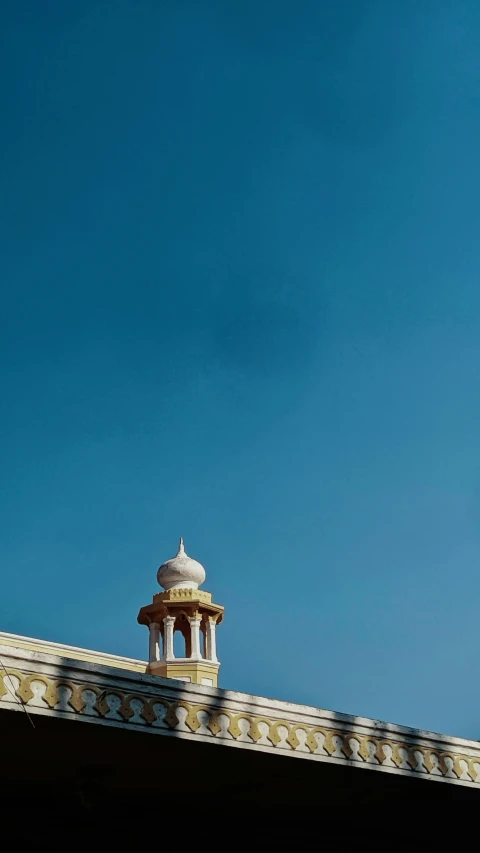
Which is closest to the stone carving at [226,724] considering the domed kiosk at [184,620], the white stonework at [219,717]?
the white stonework at [219,717]

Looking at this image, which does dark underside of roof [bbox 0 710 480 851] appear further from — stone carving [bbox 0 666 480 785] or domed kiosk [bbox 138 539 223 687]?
domed kiosk [bbox 138 539 223 687]

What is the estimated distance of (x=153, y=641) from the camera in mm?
17781

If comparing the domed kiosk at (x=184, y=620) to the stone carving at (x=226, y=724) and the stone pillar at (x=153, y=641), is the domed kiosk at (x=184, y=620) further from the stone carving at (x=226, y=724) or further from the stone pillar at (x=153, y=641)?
the stone carving at (x=226, y=724)

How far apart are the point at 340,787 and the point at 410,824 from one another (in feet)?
4.91

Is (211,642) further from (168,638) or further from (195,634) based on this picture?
(168,638)

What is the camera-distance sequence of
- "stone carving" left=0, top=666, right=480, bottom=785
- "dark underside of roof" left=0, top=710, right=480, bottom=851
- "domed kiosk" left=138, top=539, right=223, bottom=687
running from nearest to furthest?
"stone carving" left=0, top=666, right=480, bottom=785
"dark underside of roof" left=0, top=710, right=480, bottom=851
"domed kiosk" left=138, top=539, right=223, bottom=687

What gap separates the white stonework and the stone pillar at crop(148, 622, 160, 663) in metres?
10.2

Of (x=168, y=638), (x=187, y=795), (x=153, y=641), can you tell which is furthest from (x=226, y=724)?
(x=153, y=641)

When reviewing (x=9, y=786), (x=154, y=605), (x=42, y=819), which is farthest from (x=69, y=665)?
(x=154, y=605)

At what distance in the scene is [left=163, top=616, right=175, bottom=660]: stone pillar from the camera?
1738 centimetres

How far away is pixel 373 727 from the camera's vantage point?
24.1 feet

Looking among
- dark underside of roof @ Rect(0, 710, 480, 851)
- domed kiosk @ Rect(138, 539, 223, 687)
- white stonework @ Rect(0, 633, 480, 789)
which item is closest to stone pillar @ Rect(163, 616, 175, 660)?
domed kiosk @ Rect(138, 539, 223, 687)

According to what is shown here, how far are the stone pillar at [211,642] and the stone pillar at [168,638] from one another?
0.69 m

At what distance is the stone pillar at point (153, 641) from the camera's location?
1758 centimetres
